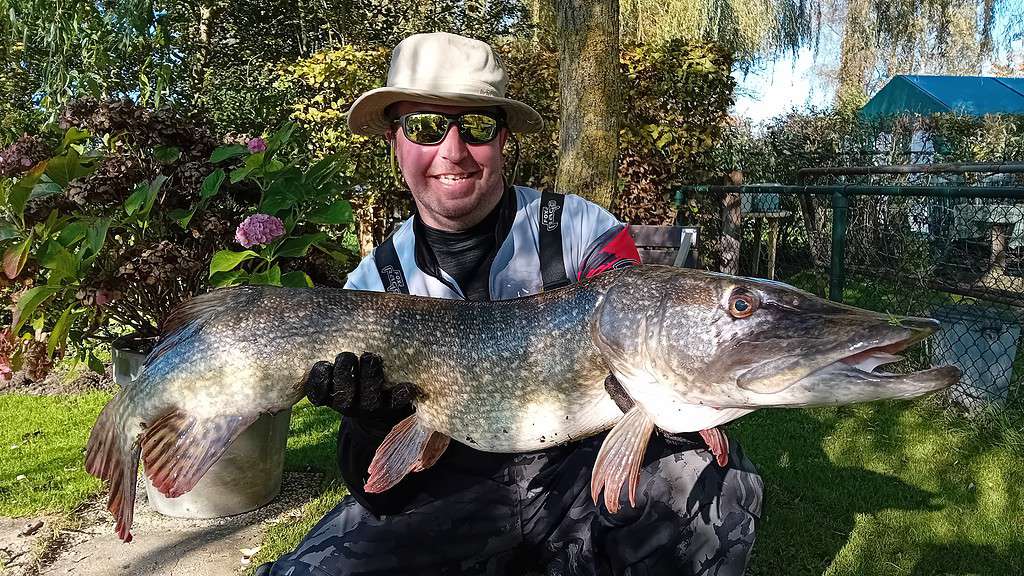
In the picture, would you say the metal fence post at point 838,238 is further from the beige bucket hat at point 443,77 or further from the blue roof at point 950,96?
the blue roof at point 950,96

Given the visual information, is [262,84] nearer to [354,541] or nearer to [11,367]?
[11,367]

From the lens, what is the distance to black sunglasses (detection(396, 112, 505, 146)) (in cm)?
260

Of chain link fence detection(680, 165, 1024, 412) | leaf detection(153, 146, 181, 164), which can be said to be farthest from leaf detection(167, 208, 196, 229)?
chain link fence detection(680, 165, 1024, 412)

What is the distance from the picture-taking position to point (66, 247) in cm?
322

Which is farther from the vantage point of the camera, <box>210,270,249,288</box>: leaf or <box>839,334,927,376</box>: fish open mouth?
<box>210,270,249,288</box>: leaf

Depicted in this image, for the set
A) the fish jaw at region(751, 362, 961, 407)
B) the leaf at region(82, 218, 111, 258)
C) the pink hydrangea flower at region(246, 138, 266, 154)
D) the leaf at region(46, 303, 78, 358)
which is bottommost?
the leaf at region(46, 303, 78, 358)

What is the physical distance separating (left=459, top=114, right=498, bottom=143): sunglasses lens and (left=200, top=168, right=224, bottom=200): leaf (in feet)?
4.70

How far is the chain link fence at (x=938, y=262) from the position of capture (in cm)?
460

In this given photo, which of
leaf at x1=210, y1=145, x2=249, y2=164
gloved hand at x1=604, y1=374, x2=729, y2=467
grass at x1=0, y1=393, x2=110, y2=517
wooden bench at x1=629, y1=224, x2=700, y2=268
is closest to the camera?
gloved hand at x1=604, y1=374, x2=729, y2=467

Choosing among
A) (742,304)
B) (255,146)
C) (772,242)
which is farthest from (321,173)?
(772,242)

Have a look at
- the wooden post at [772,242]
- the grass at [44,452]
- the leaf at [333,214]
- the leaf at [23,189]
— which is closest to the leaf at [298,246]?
the leaf at [333,214]

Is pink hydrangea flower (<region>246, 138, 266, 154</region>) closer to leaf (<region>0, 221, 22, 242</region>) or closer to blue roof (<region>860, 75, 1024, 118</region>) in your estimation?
leaf (<region>0, 221, 22, 242</region>)

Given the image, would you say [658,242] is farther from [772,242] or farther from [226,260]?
[226,260]

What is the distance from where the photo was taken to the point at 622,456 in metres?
1.79
